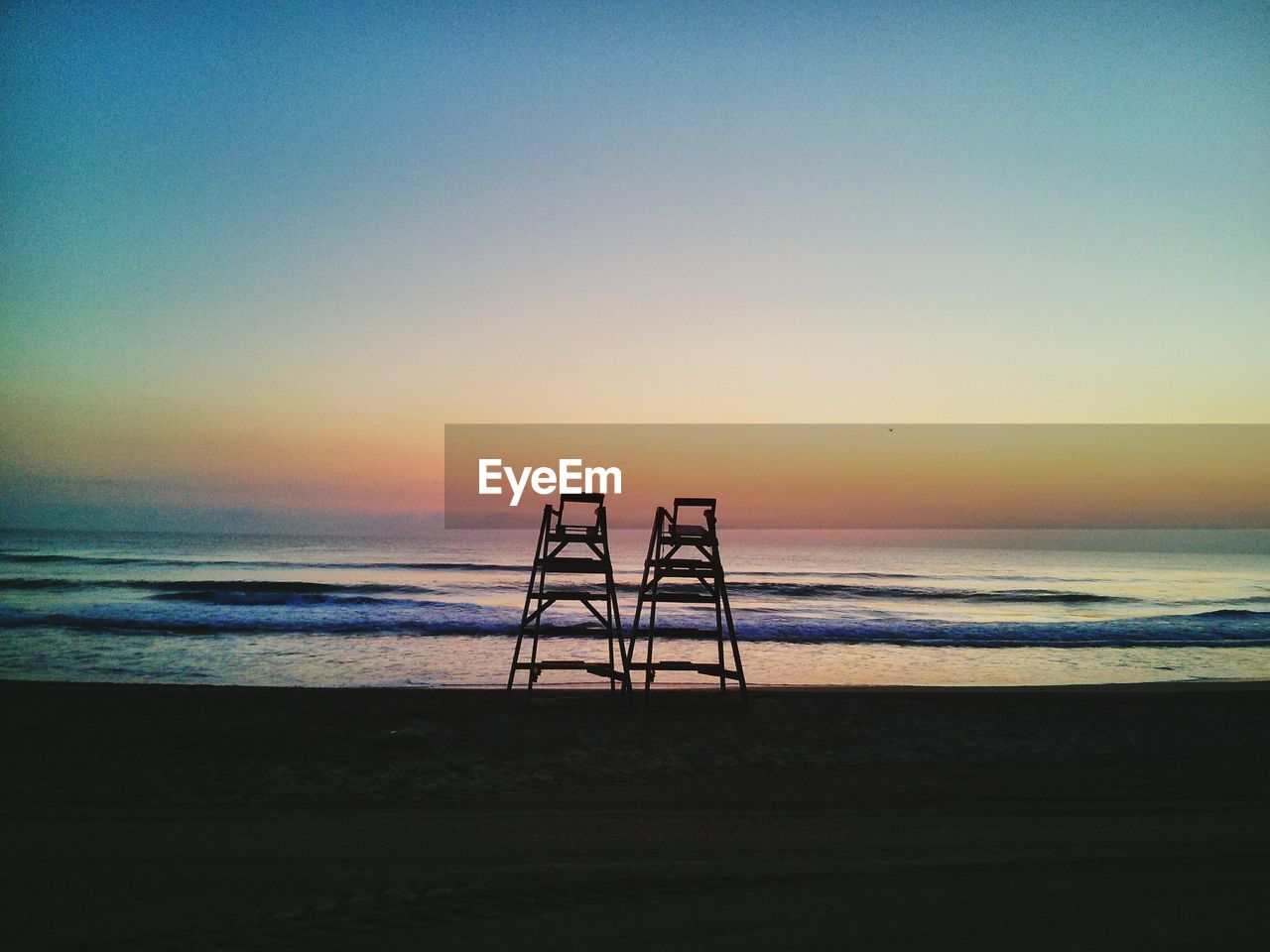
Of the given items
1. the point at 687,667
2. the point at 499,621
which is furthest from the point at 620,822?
the point at 499,621

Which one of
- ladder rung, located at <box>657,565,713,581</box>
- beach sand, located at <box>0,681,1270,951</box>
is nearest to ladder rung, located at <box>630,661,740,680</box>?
beach sand, located at <box>0,681,1270,951</box>

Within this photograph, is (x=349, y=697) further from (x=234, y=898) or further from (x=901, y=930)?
(x=901, y=930)

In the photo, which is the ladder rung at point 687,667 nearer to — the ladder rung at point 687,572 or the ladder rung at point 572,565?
the ladder rung at point 687,572

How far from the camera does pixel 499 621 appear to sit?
79.1 ft

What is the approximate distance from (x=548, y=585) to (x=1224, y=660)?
1124 inches

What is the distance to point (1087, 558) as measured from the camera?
229 ft

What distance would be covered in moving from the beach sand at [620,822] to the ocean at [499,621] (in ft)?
13.8

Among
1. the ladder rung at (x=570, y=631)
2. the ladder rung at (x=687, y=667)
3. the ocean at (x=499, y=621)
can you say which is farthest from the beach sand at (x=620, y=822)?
the ocean at (x=499, y=621)

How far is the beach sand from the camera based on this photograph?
14.5 ft

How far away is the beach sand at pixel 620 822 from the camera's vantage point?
4.41 metres

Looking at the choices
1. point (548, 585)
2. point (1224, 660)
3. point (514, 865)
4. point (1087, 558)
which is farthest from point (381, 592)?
point (1087, 558)

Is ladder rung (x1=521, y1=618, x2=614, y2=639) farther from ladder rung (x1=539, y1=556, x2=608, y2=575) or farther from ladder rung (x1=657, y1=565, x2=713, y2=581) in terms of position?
ladder rung (x1=657, y1=565, x2=713, y2=581)

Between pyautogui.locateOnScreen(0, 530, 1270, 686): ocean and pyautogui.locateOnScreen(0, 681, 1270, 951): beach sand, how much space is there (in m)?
4.22

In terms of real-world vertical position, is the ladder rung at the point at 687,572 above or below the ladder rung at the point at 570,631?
above
